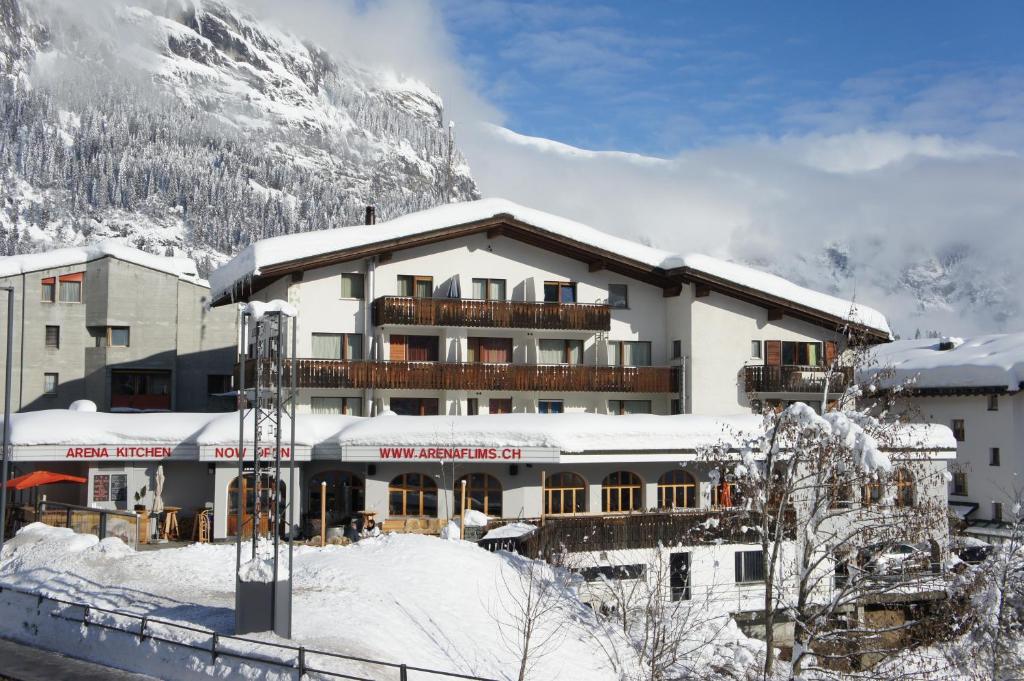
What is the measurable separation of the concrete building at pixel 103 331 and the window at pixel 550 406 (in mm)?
21222

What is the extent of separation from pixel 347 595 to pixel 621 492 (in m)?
16.0

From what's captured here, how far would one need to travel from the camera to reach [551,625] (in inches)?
1098

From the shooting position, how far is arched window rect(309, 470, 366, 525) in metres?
38.2

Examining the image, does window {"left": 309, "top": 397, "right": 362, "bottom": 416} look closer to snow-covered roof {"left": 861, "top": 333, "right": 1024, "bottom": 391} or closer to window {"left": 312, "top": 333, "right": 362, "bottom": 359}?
window {"left": 312, "top": 333, "right": 362, "bottom": 359}

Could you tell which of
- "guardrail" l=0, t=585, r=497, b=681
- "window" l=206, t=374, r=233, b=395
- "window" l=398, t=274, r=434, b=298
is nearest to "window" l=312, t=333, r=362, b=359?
"window" l=398, t=274, r=434, b=298

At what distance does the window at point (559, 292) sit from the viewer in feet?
153

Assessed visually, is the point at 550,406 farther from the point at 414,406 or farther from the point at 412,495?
the point at 412,495

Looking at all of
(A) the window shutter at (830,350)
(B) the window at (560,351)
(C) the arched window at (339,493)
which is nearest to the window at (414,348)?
(B) the window at (560,351)

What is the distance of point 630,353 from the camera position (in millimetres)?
47781

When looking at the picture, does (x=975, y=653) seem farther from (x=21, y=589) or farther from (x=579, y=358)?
(x=21, y=589)

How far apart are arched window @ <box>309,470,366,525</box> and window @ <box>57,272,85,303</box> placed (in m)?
28.9

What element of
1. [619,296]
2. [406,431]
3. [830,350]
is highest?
[619,296]

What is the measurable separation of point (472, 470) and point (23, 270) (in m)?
33.7

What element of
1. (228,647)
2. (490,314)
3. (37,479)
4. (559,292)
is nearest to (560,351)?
(559,292)
